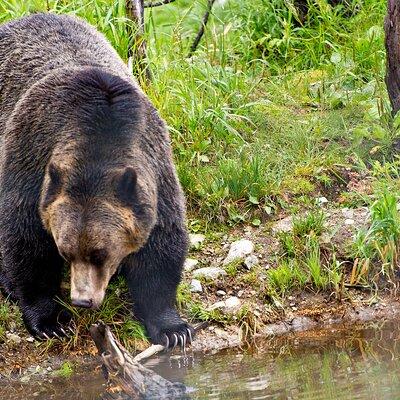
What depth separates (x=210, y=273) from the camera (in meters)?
7.99

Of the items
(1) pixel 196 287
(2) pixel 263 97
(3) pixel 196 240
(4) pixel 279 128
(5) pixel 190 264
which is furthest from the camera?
(2) pixel 263 97

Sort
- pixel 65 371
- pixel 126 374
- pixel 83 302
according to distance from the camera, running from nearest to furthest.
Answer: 1. pixel 126 374
2. pixel 83 302
3. pixel 65 371

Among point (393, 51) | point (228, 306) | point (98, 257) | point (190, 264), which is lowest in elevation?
point (228, 306)

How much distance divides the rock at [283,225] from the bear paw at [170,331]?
1266mm

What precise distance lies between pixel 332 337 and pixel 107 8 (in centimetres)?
394

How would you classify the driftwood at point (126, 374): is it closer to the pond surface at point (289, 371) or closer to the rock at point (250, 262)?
the pond surface at point (289, 371)

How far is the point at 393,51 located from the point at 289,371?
3.13 m

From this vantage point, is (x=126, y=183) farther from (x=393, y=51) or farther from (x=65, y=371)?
(x=393, y=51)

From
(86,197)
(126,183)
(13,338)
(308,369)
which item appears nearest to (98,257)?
(86,197)

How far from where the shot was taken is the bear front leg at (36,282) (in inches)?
283

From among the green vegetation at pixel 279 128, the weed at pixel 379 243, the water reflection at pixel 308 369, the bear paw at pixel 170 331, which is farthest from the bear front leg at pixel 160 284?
the weed at pixel 379 243

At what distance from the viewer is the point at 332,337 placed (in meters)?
7.32

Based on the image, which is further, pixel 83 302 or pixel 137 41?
pixel 137 41

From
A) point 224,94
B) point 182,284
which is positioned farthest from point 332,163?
point 182,284
